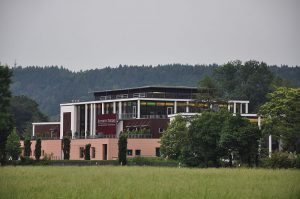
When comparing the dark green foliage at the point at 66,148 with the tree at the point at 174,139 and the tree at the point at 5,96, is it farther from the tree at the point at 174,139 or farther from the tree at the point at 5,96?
the tree at the point at 5,96

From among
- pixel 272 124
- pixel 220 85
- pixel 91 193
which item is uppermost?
pixel 220 85

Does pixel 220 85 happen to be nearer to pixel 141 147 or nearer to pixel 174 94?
pixel 174 94

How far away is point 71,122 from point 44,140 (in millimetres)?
9606

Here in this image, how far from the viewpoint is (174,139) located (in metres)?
102

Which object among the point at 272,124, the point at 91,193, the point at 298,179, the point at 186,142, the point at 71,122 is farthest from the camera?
the point at 71,122

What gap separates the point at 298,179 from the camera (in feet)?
153

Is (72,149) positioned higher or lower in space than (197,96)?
lower

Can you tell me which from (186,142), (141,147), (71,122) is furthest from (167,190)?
(71,122)

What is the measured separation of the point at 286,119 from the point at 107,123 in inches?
1687

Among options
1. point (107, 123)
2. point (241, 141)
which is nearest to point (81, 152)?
point (107, 123)

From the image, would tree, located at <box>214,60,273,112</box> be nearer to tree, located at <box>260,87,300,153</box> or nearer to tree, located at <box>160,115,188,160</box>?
tree, located at <box>160,115,188,160</box>

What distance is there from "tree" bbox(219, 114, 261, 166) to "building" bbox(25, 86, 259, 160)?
41718 mm

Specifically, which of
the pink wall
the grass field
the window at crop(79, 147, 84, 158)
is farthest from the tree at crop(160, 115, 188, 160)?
the grass field

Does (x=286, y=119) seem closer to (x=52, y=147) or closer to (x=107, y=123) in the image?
(x=107, y=123)
